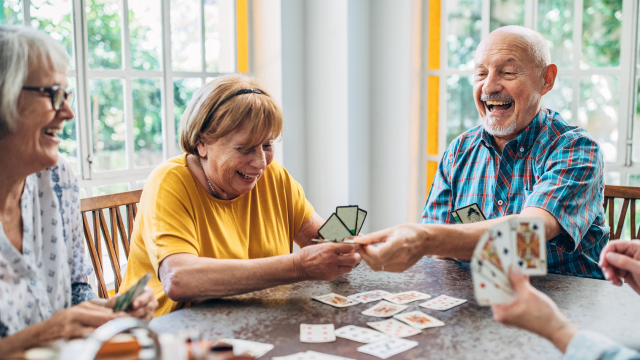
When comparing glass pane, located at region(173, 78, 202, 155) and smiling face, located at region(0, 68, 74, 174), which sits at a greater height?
glass pane, located at region(173, 78, 202, 155)

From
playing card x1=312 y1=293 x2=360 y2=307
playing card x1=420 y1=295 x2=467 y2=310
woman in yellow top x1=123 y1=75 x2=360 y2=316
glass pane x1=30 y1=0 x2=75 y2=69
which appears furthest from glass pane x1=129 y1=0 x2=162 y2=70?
playing card x1=420 y1=295 x2=467 y2=310

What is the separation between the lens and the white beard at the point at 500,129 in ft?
7.41

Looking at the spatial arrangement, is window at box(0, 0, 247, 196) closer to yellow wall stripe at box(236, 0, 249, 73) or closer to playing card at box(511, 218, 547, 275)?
yellow wall stripe at box(236, 0, 249, 73)

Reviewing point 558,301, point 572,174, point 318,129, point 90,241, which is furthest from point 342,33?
point 558,301

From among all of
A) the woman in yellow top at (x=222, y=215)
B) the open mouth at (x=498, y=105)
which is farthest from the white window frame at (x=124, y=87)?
the open mouth at (x=498, y=105)

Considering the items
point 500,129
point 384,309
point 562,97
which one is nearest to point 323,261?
point 384,309

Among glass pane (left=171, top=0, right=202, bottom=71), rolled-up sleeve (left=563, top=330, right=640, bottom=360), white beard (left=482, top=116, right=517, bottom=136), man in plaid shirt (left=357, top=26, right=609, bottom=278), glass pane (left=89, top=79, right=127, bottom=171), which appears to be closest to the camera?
rolled-up sleeve (left=563, top=330, right=640, bottom=360)

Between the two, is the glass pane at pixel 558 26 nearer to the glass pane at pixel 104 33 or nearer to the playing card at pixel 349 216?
the playing card at pixel 349 216

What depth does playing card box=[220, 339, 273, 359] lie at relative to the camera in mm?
1236

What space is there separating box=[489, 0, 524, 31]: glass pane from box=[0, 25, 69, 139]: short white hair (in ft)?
9.94

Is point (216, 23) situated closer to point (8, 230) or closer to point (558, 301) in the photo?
point (8, 230)

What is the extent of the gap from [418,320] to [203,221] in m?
0.79

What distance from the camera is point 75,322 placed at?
127 cm

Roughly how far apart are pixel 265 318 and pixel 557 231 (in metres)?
1.09
